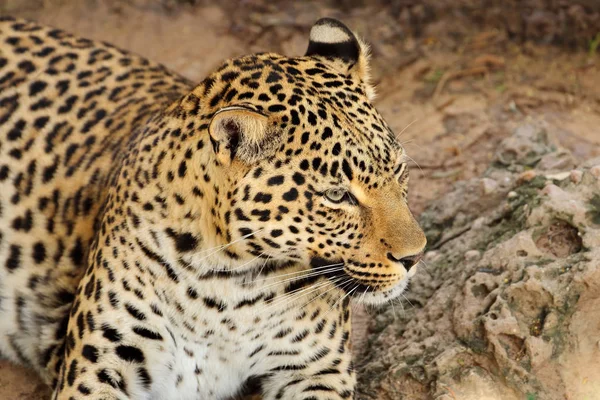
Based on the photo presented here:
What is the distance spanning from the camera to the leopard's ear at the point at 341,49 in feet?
17.8

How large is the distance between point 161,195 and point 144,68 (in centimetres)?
231

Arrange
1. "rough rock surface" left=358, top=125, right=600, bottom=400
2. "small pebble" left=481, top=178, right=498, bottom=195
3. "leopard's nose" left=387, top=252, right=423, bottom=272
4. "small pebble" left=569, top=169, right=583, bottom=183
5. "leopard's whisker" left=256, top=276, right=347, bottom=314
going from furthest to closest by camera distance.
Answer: "small pebble" left=481, top=178, right=498, bottom=195, "small pebble" left=569, top=169, right=583, bottom=183, "rough rock surface" left=358, top=125, right=600, bottom=400, "leopard's whisker" left=256, top=276, right=347, bottom=314, "leopard's nose" left=387, top=252, right=423, bottom=272

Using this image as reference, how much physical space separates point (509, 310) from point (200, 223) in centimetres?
203

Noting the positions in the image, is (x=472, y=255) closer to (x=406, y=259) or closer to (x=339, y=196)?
(x=406, y=259)

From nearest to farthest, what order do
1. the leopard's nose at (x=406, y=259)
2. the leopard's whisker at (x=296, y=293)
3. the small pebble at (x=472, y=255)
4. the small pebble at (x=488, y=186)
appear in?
1. the leopard's nose at (x=406, y=259)
2. the leopard's whisker at (x=296, y=293)
3. the small pebble at (x=472, y=255)
4. the small pebble at (x=488, y=186)

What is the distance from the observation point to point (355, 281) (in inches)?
196

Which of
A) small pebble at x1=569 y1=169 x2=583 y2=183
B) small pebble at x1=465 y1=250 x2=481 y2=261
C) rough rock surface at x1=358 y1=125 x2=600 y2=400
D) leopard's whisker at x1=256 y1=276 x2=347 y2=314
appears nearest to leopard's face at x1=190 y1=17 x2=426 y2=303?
leopard's whisker at x1=256 y1=276 x2=347 y2=314

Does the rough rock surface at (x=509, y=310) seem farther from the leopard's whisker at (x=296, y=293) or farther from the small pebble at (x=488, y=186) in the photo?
the leopard's whisker at (x=296, y=293)

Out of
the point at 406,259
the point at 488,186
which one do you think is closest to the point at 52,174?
the point at 406,259

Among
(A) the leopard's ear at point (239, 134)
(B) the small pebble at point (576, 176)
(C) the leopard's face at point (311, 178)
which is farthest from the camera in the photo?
(B) the small pebble at point (576, 176)

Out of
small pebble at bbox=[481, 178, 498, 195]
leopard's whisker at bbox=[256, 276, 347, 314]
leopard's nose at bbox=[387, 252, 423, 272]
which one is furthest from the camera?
small pebble at bbox=[481, 178, 498, 195]

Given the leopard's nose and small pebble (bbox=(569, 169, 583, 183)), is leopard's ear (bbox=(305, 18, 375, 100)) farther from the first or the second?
small pebble (bbox=(569, 169, 583, 183))

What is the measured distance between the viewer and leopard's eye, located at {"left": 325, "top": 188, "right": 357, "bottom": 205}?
4680 mm

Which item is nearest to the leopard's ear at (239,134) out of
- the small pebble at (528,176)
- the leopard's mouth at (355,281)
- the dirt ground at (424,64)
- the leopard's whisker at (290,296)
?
the leopard's mouth at (355,281)
